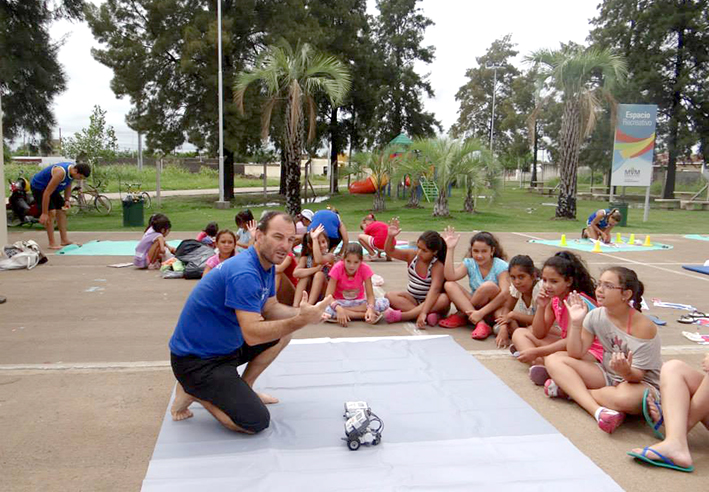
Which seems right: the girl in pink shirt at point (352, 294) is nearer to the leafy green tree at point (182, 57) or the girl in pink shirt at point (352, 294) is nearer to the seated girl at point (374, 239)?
the seated girl at point (374, 239)

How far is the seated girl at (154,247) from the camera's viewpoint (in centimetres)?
891

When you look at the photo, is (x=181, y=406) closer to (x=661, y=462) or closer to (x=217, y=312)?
(x=217, y=312)

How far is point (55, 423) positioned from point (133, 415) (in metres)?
0.45

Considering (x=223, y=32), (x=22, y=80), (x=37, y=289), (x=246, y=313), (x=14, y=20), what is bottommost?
(x=37, y=289)

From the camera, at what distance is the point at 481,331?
5492mm

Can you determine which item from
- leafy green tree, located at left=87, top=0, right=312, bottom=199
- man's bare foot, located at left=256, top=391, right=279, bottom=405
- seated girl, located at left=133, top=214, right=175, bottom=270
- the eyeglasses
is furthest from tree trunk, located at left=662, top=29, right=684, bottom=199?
man's bare foot, located at left=256, top=391, right=279, bottom=405

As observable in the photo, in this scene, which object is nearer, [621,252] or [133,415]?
[133,415]

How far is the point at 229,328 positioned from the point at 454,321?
3.13 m

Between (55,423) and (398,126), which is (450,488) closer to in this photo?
(55,423)

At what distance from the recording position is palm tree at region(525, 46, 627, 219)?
62.0 feet

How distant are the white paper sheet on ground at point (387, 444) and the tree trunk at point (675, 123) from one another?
33.3 meters

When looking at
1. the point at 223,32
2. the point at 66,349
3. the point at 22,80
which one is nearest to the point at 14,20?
the point at 22,80

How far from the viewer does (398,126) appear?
37.6 metres

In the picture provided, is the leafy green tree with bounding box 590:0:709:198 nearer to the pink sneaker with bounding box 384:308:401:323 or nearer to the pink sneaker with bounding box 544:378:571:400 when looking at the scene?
the pink sneaker with bounding box 384:308:401:323
